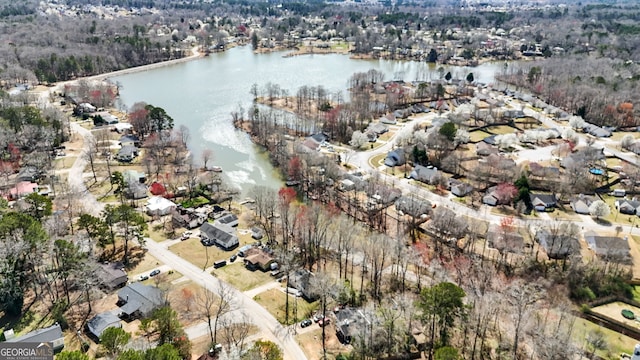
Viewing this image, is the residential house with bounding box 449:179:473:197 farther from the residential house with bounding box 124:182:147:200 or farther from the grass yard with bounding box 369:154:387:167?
the residential house with bounding box 124:182:147:200

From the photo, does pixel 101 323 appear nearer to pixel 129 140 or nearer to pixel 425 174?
pixel 425 174

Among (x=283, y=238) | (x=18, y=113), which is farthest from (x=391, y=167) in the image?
(x=18, y=113)

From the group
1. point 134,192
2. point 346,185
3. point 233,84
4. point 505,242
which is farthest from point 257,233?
point 233,84

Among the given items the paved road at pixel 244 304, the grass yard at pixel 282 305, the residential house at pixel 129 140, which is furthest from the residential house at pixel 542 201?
the residential house at pixel 129 140

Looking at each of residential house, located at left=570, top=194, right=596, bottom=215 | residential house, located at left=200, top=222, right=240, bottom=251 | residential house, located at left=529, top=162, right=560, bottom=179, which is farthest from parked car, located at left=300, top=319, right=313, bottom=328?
residential house, located at left=529, top=162, right=560, bottom=179

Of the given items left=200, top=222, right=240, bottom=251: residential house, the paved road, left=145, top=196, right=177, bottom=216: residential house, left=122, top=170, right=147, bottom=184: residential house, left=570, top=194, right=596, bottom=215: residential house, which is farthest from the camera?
left=122, top=170, right=147, bottom=184: residential house

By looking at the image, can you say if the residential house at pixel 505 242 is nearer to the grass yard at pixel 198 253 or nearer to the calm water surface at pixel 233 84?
the grass yard at pixel 198 253
